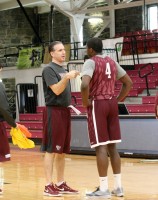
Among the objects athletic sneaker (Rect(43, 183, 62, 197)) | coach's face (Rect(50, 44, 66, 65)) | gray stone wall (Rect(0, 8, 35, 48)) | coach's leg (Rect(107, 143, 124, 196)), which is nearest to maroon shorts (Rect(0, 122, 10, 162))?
athletic sneaker (Rect(43, 183, 62, 197))

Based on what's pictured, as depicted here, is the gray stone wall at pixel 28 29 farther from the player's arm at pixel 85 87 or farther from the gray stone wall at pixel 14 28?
the player's arm at pixel 85 87

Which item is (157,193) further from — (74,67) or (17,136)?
(74,67)

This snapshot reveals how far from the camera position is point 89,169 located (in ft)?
32.3

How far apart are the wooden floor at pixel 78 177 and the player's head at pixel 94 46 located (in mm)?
1664

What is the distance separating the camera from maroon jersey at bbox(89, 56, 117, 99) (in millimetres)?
6359

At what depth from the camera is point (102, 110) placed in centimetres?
638

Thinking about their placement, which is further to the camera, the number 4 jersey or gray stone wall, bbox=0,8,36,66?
gray stone wall, bbox=0,8,36,66

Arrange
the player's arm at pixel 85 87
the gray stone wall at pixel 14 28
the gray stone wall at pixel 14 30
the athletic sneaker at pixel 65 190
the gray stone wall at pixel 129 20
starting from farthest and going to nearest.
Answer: the gray stone wall at pixel 14 28 → the gray stone wall at pixel 14 30 → the gray stone wall at pixel 129 20 → the athletic sneaker at pixel 65 190 → the player's arm at pixel 85 87

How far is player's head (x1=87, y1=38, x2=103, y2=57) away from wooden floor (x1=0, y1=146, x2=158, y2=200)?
166cm

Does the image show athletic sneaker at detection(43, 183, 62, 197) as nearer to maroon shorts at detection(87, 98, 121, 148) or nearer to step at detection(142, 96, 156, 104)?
maroon shorts at detection(87, 98, 121, 148)

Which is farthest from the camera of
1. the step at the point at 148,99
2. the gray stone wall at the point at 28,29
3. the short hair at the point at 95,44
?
the gray stone wall at the point at 28,29

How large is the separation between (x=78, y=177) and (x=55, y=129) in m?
2.08

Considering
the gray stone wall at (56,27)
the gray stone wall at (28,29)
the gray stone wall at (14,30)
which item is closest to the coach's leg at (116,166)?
the gray stone wall at (28,29)

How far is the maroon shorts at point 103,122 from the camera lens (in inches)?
250
